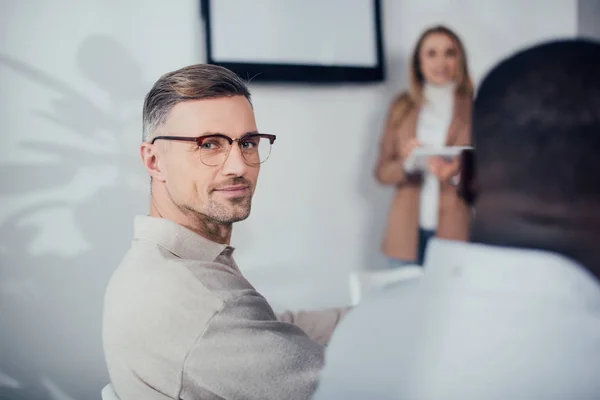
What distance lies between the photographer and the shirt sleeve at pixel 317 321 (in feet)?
4.00

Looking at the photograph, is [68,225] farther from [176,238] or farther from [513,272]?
[513,272]

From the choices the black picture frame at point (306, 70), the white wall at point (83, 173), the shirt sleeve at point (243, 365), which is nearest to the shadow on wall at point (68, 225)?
the white wall at point (83, 173)

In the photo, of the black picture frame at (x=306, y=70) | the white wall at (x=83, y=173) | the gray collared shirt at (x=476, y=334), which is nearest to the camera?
the gray collared shirt at (x=476, y=334)

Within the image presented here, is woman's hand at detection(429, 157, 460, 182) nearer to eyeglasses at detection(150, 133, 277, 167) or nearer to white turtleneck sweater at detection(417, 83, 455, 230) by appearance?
white turtleneck sweater at detection(417, 83, 455, 230)

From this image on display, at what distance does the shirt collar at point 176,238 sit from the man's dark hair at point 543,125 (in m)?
0.54

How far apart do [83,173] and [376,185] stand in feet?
4.12

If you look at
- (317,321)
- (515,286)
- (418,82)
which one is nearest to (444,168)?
(418,82)

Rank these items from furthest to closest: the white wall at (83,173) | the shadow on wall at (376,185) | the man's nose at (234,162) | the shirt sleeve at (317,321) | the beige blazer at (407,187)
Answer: the shadow on wall at (376,185)
the beige blazer at (407,187)
the white wall at (83,173)
the shirt sleeve at (317,321)
the man's nose at (234,162)

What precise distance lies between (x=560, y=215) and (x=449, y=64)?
5.91 ft

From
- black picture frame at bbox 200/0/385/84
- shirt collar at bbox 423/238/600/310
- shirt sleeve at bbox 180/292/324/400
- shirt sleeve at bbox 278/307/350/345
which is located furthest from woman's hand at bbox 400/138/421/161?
shirt collar at bbox 423/238/600/310

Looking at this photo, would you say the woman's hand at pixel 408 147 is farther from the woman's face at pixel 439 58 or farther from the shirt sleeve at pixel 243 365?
the shirt sleeve at pixel 243 365

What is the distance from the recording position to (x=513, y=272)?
48cm

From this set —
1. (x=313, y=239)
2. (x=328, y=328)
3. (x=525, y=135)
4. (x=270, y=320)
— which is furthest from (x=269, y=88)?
(x=525, y=135)

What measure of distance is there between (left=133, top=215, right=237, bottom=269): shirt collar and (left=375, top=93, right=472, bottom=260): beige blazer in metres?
1.33
